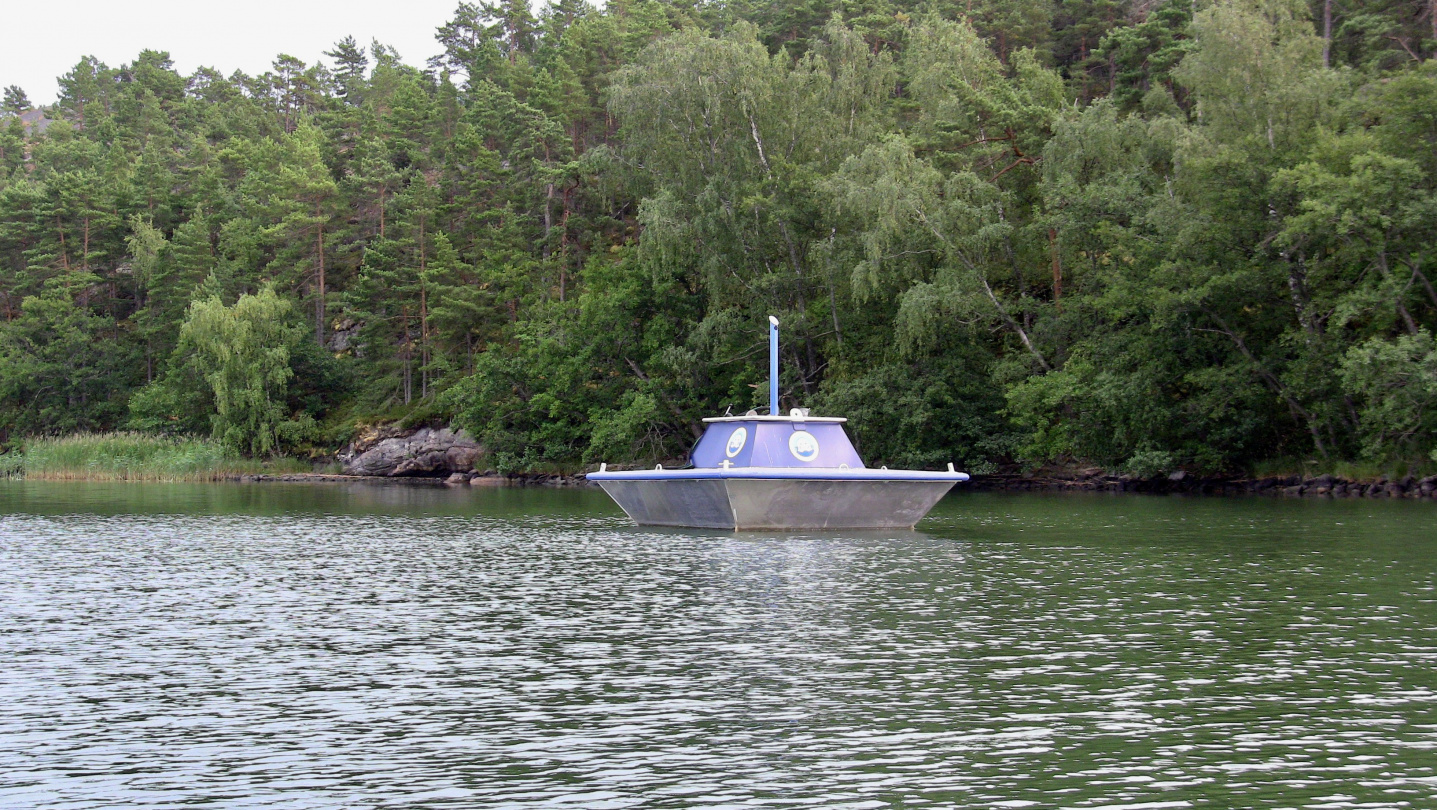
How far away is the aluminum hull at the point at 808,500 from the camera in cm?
2747

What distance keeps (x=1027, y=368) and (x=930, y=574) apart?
3007 centimetres

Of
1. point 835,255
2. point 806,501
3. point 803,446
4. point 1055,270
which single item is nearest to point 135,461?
point 835,255

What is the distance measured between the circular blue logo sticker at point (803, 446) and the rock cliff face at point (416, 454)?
38.4 m

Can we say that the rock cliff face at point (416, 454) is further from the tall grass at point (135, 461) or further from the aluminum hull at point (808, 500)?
the aluminum hull at point (808, 500)

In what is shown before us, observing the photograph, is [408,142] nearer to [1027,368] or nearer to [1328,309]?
[1027,368]

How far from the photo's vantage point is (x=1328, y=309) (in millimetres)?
39875

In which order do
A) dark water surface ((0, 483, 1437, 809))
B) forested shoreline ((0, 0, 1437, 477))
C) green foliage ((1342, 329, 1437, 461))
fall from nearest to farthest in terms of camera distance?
dark water surface ((0, 483, 1437, 809)) < green foliage ((1342, 329, 1437, 461)) < forested shoreline ((0, 0, 1437, 477))

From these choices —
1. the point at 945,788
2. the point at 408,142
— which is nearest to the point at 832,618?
the point at 945,788

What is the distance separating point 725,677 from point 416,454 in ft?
188

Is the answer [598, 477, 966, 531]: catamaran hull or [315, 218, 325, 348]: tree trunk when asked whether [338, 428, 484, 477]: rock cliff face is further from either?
[598, 477, 966, 531]: catamaran hull

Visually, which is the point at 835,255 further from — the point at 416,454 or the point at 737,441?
the point at 416,454

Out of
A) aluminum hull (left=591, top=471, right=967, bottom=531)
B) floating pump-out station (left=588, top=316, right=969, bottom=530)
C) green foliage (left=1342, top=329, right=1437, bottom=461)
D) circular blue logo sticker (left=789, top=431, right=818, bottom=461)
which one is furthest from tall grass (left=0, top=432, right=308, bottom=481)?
green foliage (left=1342, top=329, right=1437, bottom=461)

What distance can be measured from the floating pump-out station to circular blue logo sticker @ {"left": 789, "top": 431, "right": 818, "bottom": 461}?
0.02 metres

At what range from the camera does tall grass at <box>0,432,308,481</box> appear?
63.6 m
